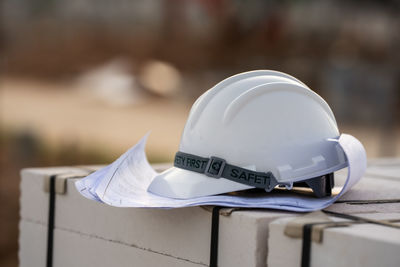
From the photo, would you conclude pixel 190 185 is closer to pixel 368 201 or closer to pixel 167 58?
pixel 368 201

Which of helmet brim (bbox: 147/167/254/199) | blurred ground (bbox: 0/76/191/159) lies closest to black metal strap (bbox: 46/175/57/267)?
helmet brim (bbox: 147/167/254/199)

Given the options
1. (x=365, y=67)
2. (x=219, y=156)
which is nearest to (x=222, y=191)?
(x=219, y=156)

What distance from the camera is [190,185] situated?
2.35 meters

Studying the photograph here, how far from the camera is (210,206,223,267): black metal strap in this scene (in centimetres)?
224

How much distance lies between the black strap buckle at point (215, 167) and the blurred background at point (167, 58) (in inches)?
473

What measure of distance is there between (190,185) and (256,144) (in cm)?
24

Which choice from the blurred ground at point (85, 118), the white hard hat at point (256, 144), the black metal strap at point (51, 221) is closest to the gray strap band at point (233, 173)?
the white hard hat at point (256, 144)

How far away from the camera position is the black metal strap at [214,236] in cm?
224

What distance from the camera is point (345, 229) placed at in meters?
1.99

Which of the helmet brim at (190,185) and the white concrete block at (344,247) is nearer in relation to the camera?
the white concrete block at (344,247)

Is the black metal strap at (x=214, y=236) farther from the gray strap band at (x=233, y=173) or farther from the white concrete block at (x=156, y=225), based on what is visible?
the gray strap band at (x=233, y=173)

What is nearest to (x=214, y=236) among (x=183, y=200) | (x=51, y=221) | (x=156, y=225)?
(x=183, y=200)

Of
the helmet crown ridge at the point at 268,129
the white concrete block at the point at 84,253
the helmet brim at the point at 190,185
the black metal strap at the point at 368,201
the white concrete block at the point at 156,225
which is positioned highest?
the helmet crown ridge at the point at 268,129

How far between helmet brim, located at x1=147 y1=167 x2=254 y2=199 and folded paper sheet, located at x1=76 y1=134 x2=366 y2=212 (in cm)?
3
